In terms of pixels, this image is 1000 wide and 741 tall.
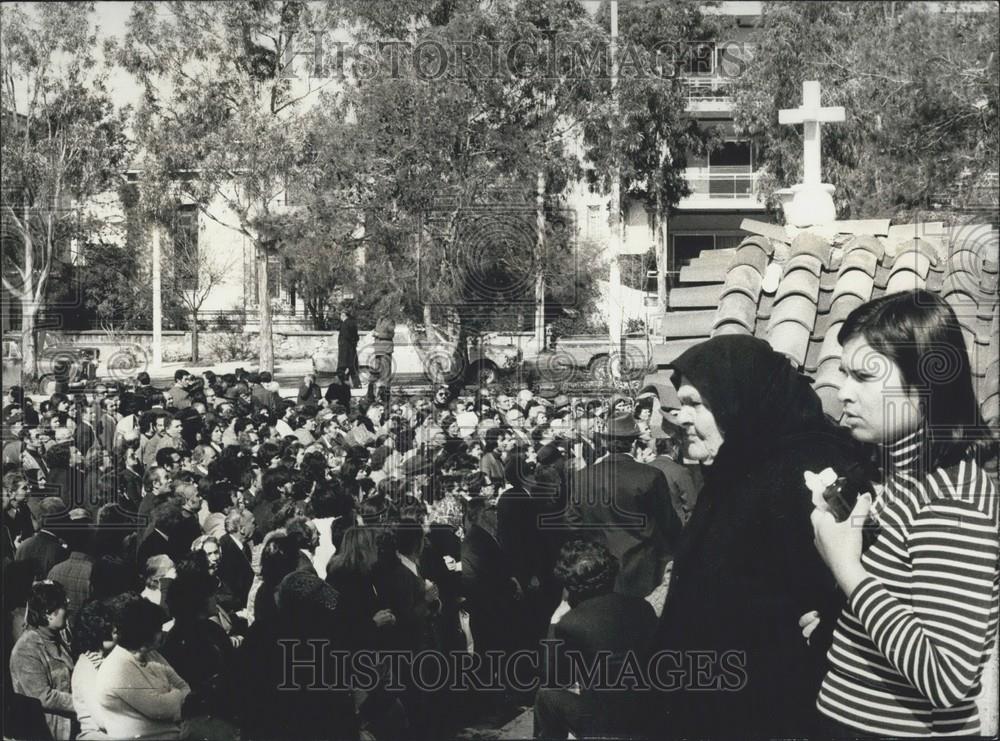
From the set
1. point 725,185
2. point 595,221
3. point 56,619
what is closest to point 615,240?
point 595,221

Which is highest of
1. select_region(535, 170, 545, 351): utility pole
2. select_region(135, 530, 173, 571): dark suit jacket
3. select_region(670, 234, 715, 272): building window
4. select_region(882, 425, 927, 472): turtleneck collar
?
select_region(670, 234, 715, 272): building window

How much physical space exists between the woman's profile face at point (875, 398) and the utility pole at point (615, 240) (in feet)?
10.3

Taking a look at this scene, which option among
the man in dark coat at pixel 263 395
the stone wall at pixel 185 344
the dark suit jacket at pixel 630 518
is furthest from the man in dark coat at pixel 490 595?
the man in dark coat at pixel 263 395

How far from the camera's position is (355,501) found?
5.36 meters

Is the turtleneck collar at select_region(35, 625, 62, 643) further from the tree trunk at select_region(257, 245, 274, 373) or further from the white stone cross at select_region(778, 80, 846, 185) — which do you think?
the white stone cross at select_region(778, 80, 846, 185)

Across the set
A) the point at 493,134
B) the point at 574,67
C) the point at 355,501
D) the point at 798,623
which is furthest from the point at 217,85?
the point at 798,623

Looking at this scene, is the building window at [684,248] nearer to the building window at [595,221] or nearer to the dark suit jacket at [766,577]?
the building window at [595,221]

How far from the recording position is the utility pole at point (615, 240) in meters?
5.90

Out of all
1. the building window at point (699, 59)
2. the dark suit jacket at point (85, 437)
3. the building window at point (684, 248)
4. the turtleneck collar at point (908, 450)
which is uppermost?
the building window at point (699, 59)

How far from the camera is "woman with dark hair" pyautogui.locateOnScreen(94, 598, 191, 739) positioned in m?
3.93

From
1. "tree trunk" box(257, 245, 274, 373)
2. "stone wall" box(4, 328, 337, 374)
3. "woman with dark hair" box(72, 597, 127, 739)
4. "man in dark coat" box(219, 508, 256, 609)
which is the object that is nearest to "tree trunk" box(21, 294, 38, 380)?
"stone wall" box(4, 328, 337, 374)

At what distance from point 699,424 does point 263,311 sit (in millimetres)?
3157

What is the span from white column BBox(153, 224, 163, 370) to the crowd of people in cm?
22

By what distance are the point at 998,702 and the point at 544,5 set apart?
3.80 meters
